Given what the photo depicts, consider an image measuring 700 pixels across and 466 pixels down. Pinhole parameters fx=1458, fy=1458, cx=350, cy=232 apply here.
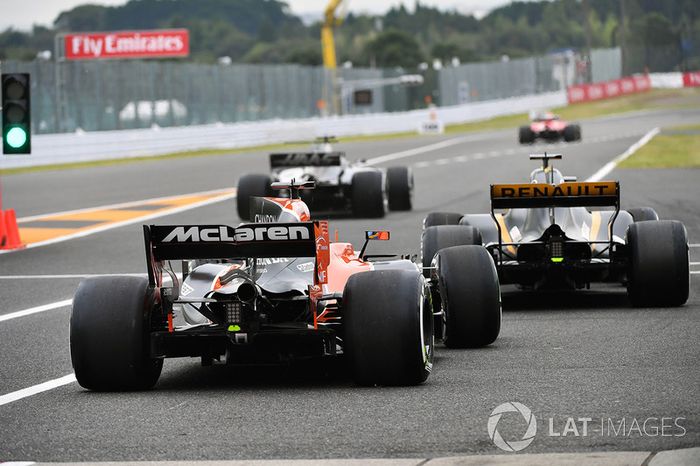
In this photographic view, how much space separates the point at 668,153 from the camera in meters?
41.8

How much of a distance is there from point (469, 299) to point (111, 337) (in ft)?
8.99

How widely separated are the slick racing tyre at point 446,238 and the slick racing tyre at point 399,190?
11426 millimetres

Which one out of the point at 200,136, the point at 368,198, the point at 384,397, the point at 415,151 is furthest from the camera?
the point at 200,136

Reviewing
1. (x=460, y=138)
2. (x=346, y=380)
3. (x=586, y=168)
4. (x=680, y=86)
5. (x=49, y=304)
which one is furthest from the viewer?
(x=680, y=86)

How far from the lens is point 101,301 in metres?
8.98

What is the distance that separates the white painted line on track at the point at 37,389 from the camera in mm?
9016

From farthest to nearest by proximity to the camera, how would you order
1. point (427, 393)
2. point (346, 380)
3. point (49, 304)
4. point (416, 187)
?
point (416, 187) < point (49, 304) < point (346, 380) < point (427, 393)

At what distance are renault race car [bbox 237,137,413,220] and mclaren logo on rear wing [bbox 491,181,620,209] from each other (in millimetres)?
10085

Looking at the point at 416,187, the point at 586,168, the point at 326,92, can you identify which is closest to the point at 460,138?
the point at 326,92

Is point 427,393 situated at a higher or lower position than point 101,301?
lower

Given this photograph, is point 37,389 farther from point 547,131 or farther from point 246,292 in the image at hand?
point 547,131

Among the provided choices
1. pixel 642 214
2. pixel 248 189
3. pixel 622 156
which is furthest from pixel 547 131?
pixel 642 214

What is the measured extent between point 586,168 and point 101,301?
2720cm

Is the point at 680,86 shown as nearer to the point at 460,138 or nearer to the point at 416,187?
the point at 460,138
